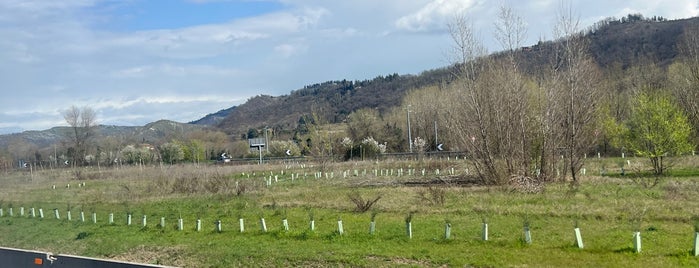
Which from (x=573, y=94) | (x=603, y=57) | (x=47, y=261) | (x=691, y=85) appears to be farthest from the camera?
(x=603, y=57)

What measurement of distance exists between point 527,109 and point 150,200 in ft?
62.7

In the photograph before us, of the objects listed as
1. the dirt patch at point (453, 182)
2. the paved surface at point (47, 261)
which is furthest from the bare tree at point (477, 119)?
the paved surface at point (47, 261)

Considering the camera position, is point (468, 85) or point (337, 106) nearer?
point (468, 85)

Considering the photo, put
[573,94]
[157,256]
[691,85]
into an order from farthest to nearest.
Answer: [691,85] < [573,94] < [157,256]

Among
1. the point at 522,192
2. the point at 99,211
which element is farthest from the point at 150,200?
the point at 522,192

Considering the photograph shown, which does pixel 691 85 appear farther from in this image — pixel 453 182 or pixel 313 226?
pixel 313 226

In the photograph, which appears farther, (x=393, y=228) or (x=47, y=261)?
(x=393, y=228)

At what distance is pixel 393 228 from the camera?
17.5m

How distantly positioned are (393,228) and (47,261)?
28.4 ft

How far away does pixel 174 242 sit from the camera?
17.8 metres

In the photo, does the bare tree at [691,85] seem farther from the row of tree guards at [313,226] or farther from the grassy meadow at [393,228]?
the row of tree guards at [313,226]

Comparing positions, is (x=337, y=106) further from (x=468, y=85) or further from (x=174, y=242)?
(x=174, y=242)

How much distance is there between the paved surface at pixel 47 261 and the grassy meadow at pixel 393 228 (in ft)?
11.4

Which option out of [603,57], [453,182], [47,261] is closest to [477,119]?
[453,182]
